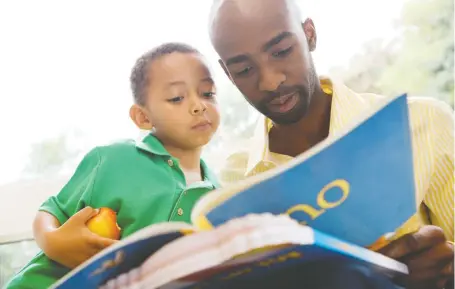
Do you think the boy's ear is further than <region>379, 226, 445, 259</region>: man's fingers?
Yes

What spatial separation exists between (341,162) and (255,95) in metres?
0.31

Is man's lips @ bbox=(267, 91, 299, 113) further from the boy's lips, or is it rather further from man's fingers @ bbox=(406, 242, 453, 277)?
man's fingers @ bbox=(406, 242, 453, 277)

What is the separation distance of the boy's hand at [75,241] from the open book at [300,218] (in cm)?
18

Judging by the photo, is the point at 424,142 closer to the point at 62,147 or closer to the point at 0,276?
the point at 62,147

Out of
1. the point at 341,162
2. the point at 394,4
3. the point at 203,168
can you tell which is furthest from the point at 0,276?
the point at 394,4

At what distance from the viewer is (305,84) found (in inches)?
28.6

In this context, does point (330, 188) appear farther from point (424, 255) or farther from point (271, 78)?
point (271, 78)

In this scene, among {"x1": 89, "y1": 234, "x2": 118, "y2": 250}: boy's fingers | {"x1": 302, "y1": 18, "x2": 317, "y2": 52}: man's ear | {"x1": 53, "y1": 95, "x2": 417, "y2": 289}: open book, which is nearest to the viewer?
{"x1": 53, "y1": 95, "x2": 417, "y2": 289}: open book

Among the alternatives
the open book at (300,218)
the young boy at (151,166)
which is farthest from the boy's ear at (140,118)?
the open book at (300,218)

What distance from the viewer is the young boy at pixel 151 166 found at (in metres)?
0.73

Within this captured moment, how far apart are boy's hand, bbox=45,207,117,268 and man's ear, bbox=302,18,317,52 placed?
1.29 feet

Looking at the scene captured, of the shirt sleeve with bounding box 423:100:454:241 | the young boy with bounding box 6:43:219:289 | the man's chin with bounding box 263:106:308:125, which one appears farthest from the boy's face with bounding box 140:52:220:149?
the shirt sleeve with bounding box 423:100:454:241

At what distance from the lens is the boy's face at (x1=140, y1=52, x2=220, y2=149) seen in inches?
30.9

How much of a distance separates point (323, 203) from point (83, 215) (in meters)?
→ 0.36
